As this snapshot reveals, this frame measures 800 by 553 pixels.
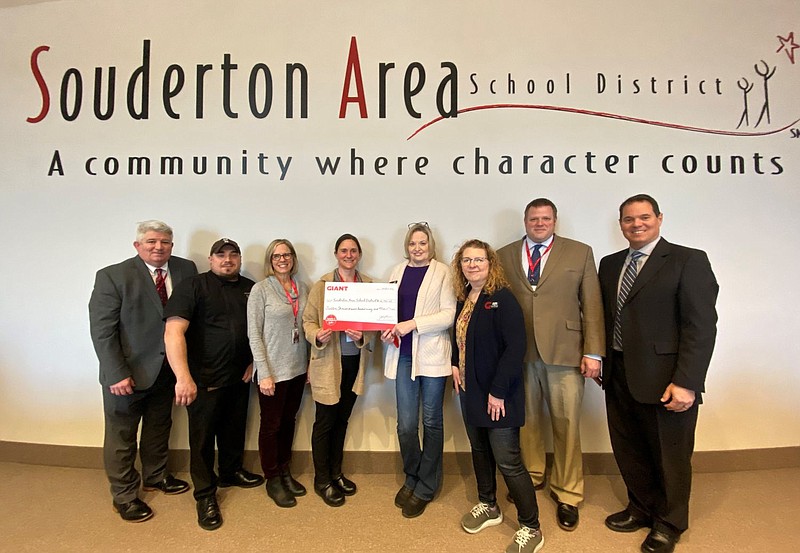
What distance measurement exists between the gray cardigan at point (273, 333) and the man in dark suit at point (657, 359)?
5.89ft

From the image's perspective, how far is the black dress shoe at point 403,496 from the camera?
2.20 m

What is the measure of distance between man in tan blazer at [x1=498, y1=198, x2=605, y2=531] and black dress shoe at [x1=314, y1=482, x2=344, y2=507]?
1.27m

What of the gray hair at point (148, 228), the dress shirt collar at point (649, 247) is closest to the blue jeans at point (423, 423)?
the dress shirt collar at point (649, 247)

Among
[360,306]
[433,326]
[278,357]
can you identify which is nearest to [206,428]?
[278,357]

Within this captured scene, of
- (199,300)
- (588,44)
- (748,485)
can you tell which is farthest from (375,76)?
(748,485)

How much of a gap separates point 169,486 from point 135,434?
429 mm

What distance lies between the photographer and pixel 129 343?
7.29 ft

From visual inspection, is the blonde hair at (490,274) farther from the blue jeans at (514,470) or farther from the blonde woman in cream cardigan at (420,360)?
the blue jeans at (514,470)

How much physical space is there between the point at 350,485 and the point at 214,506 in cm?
79

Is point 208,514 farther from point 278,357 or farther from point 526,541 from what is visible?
point 526,541

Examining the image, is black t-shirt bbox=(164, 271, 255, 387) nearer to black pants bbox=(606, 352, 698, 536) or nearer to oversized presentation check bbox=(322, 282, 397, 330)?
oversized presentation check bbox=(322, 282, 397, 330)

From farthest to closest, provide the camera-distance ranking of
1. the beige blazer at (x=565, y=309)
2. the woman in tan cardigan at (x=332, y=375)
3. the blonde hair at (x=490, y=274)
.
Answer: the woman in tan cardigan at (x=332, y=375) → the beige blazer at (x=565, y=309) → the blonde hair at (x=490, y=274)

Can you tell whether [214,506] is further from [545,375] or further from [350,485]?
[545,375]

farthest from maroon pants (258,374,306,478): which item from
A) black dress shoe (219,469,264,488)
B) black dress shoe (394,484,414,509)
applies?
black dress shoe (394,484,414,509)
